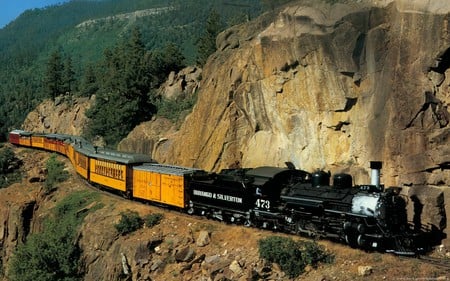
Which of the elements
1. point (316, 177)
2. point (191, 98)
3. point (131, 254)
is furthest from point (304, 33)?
point (191, 98)

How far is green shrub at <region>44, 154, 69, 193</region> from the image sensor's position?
1957 inches

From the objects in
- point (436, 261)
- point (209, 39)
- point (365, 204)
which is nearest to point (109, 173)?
point (365, 204)

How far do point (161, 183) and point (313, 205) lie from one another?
13039 mm

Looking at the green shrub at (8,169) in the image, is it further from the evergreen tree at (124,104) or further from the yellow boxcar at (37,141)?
the evergreen tree at (124,104)

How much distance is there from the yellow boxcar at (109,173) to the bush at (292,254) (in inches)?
663

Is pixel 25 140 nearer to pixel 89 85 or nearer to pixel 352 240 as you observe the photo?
pixel 89 85

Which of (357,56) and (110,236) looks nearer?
(357,56)

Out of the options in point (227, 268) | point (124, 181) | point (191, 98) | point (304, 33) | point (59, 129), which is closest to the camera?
point (227, 268)

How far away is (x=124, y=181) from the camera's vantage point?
39.3m

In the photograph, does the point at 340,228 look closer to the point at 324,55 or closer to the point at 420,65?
the point at 420,65

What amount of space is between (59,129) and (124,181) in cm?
5278

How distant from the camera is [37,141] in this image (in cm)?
7019

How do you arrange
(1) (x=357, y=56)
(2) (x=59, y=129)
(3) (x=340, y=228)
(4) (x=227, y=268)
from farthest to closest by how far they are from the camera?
(2) (x=59, y=129) → (1) (x=357, y=56) → (4) (x=227, y=268) → (3) (x=340, y=228)

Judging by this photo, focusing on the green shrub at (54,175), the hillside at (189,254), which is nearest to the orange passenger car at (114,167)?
the hillside at (189,254)
